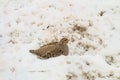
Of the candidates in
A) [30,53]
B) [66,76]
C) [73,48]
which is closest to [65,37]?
[73,48]

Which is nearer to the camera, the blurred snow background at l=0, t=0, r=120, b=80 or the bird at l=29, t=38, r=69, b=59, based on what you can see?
the blurred snow background at l=0, t=0, r=120, b=80

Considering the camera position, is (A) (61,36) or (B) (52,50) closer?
(B) (52,50)

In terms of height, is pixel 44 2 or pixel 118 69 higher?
pixel 44 2

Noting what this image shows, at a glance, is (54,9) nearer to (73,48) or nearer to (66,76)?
(73,48)
